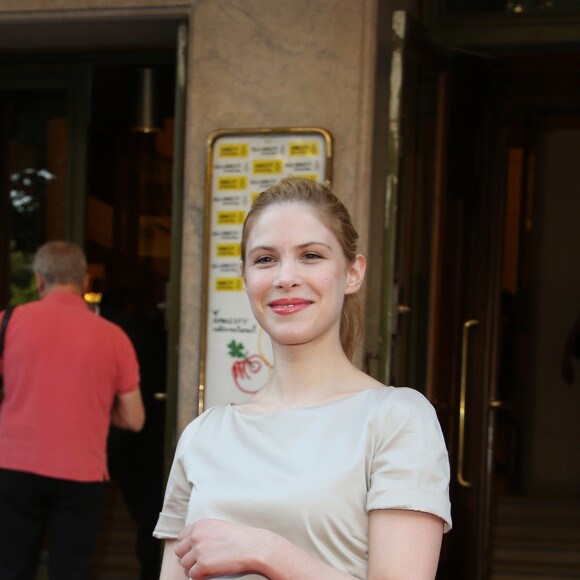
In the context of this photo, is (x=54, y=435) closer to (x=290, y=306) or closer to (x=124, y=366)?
(x=124, y=366)

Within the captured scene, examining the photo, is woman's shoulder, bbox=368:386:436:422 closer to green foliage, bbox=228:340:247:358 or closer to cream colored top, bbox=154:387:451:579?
cream colored top, bbox=154:387:451:579

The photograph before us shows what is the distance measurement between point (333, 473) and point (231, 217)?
10.6 ft

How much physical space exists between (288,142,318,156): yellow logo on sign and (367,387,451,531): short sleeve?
303 cm

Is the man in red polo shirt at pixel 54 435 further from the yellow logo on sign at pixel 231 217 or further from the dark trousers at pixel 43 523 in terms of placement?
the yellow logo on sign at pixel 231 217

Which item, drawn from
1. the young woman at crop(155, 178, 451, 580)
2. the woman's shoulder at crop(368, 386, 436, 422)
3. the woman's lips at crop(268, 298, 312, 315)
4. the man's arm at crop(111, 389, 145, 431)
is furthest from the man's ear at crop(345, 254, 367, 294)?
the man's arm at crop(111, 389, 145, 431)

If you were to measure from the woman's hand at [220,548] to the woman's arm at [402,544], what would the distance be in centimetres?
17

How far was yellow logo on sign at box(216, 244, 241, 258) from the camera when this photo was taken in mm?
5176

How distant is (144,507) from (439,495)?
4.52 metres

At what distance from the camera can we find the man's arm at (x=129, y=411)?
5473 mm

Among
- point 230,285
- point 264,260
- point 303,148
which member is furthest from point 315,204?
point 230,285

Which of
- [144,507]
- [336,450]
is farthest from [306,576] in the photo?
[144,507]

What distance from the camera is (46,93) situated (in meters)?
6.82

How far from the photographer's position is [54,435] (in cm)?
521

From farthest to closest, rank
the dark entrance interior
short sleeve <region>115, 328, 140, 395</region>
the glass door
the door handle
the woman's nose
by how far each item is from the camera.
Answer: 1. the glass door
2. the dark entrance interior
3. the door handle
4. short sleeve <region>115, 328, 140, 395</region>
5. the woman's nose
